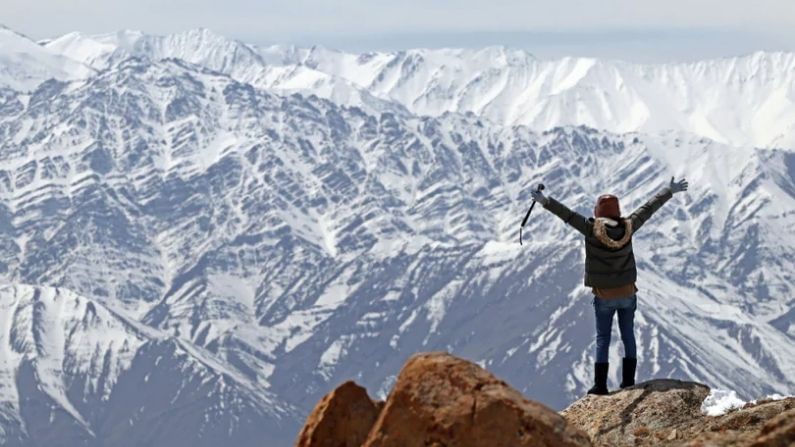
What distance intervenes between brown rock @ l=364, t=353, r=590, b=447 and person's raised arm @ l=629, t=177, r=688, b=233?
27.4ft

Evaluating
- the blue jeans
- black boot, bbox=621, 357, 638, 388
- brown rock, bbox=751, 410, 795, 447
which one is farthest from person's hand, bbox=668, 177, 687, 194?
brown rock, bbox=751, 410, 795, 447

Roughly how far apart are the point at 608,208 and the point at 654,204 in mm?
1764

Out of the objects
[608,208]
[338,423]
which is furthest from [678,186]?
[338,423]

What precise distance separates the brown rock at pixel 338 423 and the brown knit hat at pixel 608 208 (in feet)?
26.7

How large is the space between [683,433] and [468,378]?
19.9 ft

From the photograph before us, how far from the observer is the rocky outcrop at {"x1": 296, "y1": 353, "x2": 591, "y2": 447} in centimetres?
2248

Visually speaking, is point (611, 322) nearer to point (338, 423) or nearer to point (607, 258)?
point (607, 258)

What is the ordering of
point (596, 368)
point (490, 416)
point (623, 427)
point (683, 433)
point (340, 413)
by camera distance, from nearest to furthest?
point (490, 416)
point (340, 413)
point (683, 433)
point (623, 427)
point (596, 368)

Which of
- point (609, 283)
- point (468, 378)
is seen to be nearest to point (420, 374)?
point (468, 378)

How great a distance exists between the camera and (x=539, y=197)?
3003cm

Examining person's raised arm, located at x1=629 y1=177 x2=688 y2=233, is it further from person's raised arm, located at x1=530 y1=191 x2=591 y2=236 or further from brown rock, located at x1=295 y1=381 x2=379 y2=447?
brown rock, located at x1=295 y1=381 x2=379 y2=447

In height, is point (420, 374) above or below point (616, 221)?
below

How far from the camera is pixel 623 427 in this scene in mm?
29328

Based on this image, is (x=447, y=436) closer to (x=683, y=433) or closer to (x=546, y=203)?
(x=683, y=433)
